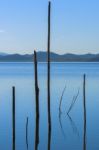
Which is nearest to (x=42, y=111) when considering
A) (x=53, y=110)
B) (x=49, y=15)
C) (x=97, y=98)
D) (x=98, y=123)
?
(x=53, y=110)

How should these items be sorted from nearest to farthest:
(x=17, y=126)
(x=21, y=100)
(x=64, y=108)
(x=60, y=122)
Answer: (x=17, y=126), (x=60, y=122), (x=64, y=108), (x=21, y=100)

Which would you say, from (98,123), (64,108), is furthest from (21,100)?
(98,123)

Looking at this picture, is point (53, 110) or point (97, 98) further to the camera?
point (97, 98)

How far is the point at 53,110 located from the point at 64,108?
1.11 meters

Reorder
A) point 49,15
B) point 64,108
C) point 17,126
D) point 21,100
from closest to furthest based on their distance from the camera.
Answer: point 49,15 → point 17,126 → point 64,108 → point 21,100

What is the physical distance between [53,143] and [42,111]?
7.00m

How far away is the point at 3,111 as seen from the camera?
22.9 m

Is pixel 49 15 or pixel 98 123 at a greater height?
pixel 49 15

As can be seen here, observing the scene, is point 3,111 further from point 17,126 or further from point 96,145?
point 96,145

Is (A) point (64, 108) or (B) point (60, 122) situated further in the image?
(A) point (64, 108)

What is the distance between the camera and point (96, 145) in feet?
50.5

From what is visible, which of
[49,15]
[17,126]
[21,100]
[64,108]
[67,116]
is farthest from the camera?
[21,100]

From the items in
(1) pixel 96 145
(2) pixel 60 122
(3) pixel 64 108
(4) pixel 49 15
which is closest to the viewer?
(4) pixel 49 15

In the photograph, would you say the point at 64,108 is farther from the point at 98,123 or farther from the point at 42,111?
the point at 98,123
